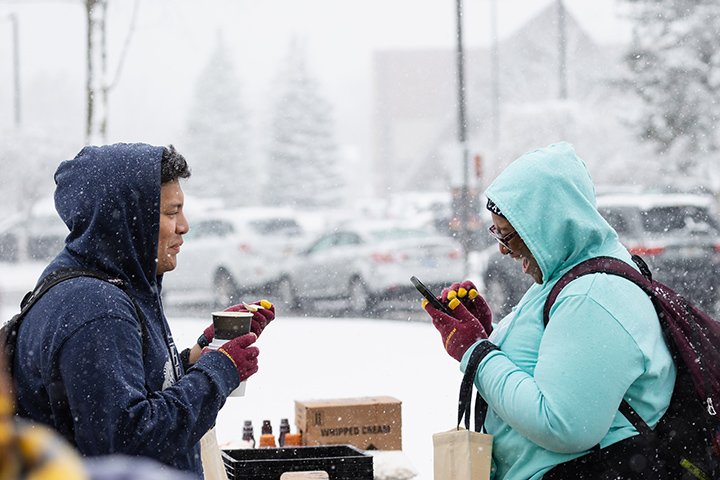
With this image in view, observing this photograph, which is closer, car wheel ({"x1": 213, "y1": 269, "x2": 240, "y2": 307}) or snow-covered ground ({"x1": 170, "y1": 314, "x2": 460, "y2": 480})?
snow-covered ground ({"x1": 170, "y1": 314, "x2": 460, "y2": 480})

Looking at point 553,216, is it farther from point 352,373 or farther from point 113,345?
point 352,373

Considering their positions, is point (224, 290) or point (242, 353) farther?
point (224, 290)

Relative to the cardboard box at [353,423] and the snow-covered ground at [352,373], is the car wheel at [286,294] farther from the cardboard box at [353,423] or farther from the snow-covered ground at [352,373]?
the cardboard box at [353,423]

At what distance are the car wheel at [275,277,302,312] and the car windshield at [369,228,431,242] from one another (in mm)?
1716

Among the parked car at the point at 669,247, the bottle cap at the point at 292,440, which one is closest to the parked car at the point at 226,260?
the parked car at the point at 669,247

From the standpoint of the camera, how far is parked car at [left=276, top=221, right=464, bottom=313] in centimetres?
1675

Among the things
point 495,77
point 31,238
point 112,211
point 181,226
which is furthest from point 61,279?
point 495,77

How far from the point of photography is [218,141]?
54.4 m

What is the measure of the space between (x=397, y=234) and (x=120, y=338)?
610 inches

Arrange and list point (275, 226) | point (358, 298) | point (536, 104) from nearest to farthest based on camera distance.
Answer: point (358, 298) → point (275, 226) → point (536, 104)

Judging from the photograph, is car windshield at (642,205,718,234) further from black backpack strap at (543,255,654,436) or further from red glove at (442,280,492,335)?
black backpack strap at (543,255,654,436)

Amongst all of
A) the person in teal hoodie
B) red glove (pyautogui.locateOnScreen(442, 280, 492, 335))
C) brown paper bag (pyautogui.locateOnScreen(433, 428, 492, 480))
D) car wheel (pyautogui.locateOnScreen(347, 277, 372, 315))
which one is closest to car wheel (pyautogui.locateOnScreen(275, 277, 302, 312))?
car wheel (pyautogui.locateOnScreen(347, 277, 372, 315))

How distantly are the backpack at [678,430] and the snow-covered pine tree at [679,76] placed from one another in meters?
29.0

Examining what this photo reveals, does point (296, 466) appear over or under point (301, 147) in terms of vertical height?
under
